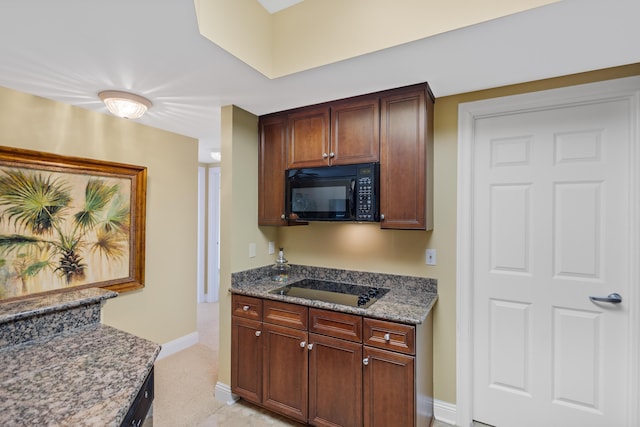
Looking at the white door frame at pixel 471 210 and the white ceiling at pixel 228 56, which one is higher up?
the white ceiling at pixel 228 56

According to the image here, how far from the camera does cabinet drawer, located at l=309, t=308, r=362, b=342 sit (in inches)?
74.5

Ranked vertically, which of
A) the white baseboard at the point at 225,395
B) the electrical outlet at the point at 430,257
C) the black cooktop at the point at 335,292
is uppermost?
the electrical outlet at the point at 430,257

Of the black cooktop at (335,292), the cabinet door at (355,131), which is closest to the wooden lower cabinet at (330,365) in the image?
the black cooktop at (335,292)

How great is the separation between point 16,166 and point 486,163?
3291 millimetres

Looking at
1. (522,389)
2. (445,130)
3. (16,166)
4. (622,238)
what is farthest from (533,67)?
(16,166)

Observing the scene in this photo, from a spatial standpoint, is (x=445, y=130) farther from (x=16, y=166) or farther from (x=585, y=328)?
(x=16, y=166)

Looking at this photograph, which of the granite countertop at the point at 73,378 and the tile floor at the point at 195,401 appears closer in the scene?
the granite countertop at the point at 73,378

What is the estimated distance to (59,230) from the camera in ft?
7.79

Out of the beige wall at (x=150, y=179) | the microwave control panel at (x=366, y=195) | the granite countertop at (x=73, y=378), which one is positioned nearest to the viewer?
the granite countertop at (x=73, y=378)

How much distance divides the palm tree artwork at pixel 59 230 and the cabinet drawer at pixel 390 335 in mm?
2310

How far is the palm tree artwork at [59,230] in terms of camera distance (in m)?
2.12

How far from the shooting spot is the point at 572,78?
1.89 metres

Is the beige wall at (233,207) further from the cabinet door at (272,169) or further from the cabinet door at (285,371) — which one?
the cabinet door at (285,371)

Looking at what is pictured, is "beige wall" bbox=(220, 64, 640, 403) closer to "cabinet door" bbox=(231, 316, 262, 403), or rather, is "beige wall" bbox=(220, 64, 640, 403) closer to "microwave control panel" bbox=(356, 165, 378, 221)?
"cabinet door" bbox=(231, 316, 262, 403)
